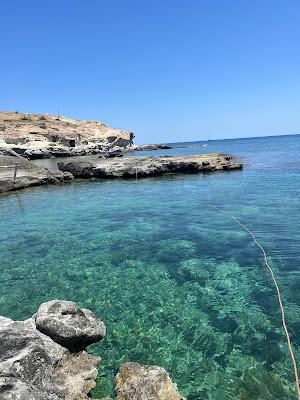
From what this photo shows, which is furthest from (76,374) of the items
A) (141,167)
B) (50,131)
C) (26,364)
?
(50,131)

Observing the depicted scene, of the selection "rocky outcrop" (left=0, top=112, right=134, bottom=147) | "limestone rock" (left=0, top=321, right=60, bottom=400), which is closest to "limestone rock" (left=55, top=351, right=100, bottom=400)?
"limestone rock" (left=0, top=321, right=60, bottom=400)

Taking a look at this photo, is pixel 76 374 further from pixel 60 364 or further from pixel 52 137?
pixel 52 137

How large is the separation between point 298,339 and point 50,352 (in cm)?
577

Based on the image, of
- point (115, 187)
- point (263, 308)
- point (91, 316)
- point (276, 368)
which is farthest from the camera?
point (115, 187)

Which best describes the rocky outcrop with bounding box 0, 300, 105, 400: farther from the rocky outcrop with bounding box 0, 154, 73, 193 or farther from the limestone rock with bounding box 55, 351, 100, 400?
the rocky outcrop with bounding box 0, 154, 73, 193

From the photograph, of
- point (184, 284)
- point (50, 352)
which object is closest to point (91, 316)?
point (50, 352)

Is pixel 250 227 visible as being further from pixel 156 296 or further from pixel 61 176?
pixel 61 176

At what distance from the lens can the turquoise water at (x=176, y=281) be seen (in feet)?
25.0

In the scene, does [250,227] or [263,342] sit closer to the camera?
[263,342]

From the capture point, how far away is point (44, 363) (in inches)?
250

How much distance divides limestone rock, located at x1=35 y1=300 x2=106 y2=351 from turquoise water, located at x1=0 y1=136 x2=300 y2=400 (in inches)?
15.2

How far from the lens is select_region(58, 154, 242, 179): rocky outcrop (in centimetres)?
4112

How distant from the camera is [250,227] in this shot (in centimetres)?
1773

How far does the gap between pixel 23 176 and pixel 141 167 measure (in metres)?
13.5
